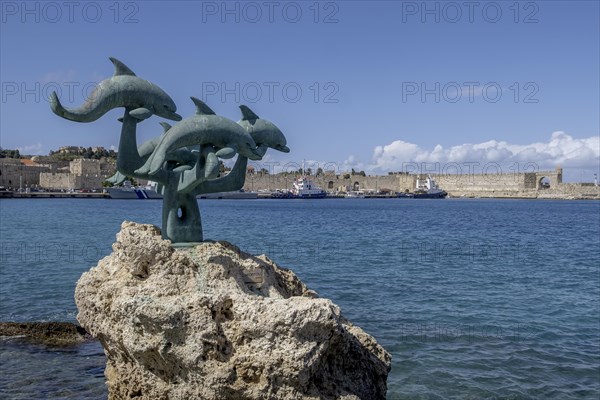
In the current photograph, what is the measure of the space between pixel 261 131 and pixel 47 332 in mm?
5505

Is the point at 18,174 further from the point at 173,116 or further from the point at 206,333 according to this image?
the point at 206,333

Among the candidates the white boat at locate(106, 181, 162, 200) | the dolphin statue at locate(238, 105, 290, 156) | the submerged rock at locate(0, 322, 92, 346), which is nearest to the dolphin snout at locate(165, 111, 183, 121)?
the dolphin statue at locate(238, 105, 290, 156)

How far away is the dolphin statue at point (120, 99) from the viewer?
6473 millimetres

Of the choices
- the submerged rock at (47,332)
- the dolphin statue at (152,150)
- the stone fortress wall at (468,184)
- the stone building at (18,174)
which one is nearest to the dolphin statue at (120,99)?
the dolphin statue at (152,150)

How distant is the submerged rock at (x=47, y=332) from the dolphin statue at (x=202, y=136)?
4.54 meters

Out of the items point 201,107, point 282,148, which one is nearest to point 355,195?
point 282,148

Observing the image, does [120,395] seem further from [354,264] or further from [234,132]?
[354,264]

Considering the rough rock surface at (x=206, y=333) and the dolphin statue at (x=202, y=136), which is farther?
the dolphin statue at (x=202, y=136)

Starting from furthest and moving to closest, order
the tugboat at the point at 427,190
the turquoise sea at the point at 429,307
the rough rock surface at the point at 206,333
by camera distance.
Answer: the tugboat at the point at 427,190, the turquoise sea at the point at 429,307, the rough rock surface at the point at 206,333

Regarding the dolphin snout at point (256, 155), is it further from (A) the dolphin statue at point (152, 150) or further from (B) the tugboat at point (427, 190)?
(B) the tugboat at point (427, 190)

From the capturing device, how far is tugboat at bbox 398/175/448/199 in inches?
4513

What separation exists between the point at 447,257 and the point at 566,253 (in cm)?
564

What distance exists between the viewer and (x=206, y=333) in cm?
522

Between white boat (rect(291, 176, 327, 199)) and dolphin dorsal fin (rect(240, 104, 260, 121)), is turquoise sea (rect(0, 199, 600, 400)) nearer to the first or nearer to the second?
dolphin dorsal fin (rect(240, 104, 260, 121))
